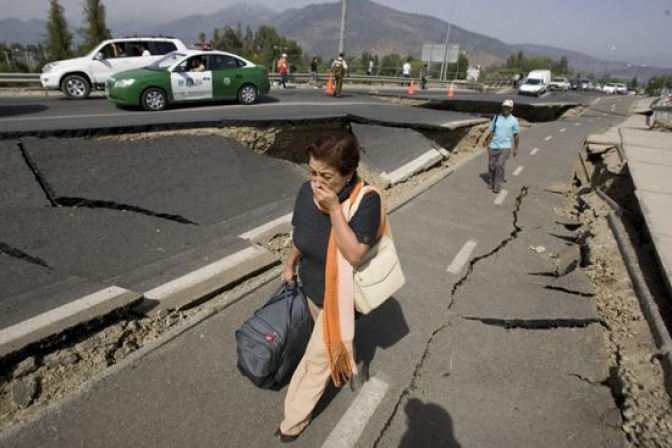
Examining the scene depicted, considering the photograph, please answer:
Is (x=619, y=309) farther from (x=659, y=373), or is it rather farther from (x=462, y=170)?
(x=462, y=170)

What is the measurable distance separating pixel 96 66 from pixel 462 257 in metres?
13.6

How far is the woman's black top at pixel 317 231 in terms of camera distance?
2.25 metres

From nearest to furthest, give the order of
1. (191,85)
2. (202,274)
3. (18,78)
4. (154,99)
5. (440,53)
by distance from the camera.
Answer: (202,274), (154,99), (191,85), (18,78), (440,53)

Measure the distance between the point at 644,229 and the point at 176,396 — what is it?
Result: 662 centimetres

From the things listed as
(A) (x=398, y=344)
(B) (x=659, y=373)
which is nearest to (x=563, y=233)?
(B) (x=659, y=373)

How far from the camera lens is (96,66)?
43.8ft

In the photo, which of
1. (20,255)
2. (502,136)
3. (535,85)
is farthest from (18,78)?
(535,85)

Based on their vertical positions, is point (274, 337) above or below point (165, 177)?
above

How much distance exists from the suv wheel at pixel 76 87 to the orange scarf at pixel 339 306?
14.4 metres

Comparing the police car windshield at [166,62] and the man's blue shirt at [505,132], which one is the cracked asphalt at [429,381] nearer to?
the man's blue shirt at [505,132]

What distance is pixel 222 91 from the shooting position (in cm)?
1272

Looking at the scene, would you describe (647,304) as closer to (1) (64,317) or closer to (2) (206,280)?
(2) (206,280)

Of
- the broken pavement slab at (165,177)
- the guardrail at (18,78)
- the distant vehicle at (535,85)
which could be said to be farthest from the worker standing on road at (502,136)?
the distant vehicle at (535,85)

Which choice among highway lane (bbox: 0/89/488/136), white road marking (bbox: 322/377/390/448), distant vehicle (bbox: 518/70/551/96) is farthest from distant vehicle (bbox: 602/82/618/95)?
white road marking (bbox: 322/377/390/448)
